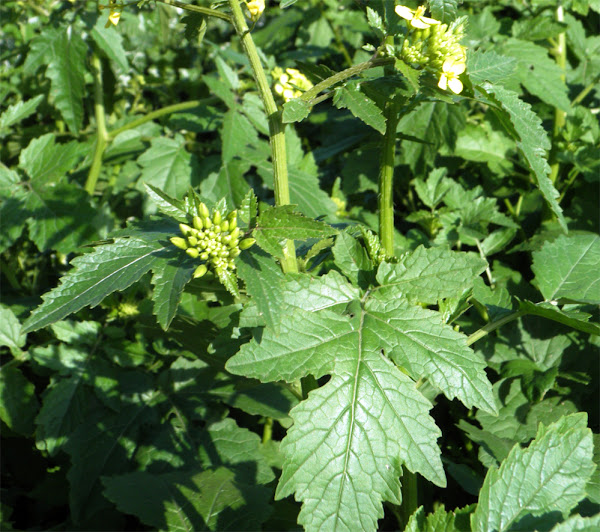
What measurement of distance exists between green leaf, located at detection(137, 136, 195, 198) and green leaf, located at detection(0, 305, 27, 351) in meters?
0.90

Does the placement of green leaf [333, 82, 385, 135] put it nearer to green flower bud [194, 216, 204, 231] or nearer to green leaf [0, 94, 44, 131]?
green flower bud [194, 216, 204, 231]

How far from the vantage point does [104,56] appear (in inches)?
133

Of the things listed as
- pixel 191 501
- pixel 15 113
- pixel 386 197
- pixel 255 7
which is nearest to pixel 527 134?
pixel 386 197

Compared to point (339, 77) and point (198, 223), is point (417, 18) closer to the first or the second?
point (339, 77)

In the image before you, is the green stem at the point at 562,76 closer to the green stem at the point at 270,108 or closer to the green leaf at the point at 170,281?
the green stem at the point at 270,108

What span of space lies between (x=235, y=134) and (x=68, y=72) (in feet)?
2.98

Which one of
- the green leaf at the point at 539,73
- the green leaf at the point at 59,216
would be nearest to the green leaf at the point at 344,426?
the green leaf at the point at 59,216

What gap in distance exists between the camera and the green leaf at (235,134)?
280 centimetres

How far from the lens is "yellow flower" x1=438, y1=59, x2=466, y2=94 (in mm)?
1489

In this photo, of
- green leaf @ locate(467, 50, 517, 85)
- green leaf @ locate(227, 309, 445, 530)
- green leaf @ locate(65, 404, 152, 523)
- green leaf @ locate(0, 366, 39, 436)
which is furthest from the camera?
green leaf @ locate(0, 366, 39, 436)

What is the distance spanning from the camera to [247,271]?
4.58 ft

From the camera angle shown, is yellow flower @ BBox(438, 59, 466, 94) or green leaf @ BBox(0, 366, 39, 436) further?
green leaf @ BBox(0, 366, 39, 436)

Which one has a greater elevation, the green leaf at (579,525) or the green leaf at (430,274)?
Answer: the green leaf at (430,274)

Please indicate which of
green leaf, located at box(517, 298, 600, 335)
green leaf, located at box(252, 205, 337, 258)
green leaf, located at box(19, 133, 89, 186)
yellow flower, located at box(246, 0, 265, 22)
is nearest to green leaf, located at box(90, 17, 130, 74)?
green leaf, located at box(19, 133, 89, 186)
